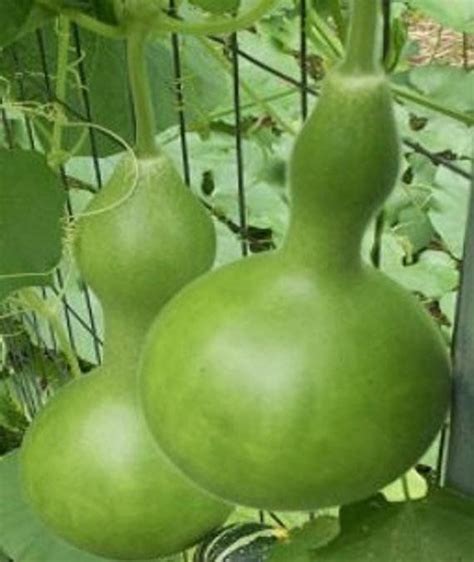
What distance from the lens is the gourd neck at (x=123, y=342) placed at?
28.0 inches

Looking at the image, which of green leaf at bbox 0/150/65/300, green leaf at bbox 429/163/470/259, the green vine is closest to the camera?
green leaf at bbox 0/150/65/300

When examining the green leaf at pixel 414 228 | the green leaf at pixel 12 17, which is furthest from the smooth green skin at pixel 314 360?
the green leaf at pixel 414 228

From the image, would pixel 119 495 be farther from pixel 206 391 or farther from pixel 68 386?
pixel 206 391

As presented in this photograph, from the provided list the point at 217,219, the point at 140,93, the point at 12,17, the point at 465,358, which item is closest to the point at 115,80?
the point at 12,17

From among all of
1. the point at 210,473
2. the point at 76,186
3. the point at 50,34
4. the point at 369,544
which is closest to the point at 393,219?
the point at 76,186

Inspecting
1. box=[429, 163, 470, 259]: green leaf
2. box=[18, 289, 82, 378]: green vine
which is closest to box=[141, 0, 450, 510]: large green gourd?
box=[18, 289, 82, 378]: green vine

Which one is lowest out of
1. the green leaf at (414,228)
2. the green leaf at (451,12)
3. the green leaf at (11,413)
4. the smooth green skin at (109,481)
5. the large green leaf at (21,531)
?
the green leaf at (11,413)

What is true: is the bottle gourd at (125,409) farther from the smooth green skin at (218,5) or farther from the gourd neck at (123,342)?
the smooth green skin at (218,5)

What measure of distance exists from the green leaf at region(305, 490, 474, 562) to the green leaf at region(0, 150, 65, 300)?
0.29m

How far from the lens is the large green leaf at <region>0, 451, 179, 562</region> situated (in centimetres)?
120

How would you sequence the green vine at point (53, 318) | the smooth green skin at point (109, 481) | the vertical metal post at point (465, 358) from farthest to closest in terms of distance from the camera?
1. the green vine at point (53, 318)
2. the smooth green skin at point (109, 481)
3. the vertical metal post at point (465, 358)

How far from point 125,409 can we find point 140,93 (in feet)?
0.58

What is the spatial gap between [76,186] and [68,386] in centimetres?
103

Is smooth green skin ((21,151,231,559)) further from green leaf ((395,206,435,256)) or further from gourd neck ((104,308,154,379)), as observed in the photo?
green leaf ((395,206,435,256))
